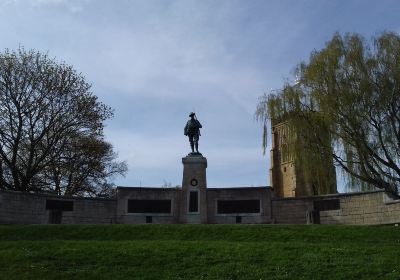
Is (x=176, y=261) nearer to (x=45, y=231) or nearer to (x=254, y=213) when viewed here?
(x=45, y=231)

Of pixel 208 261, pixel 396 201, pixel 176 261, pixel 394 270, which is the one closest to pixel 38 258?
pixel 176 261

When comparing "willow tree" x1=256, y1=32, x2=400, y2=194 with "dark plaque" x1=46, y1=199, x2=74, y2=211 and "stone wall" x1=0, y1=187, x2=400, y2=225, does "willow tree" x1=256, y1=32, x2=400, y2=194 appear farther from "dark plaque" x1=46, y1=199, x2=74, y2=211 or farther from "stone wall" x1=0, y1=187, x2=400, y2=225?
"dark plaque" x1=46, y1=199, x2=74, y2=211

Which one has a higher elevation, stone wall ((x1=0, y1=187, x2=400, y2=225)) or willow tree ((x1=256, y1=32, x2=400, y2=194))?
willow tree ((x1=256, y1=32, x2=400, y2=194))

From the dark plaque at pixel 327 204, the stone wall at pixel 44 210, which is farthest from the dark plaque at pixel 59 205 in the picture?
the dark plaque at pixel 327 204

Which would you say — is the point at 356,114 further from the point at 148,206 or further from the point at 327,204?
the point at 148,206

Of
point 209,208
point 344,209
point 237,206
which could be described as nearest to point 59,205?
point 209,208

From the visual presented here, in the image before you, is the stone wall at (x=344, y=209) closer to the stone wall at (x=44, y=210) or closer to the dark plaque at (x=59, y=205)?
the stone wall at (x=44, y=210)

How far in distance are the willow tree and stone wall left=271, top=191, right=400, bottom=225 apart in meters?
1.15

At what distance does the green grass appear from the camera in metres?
12.4

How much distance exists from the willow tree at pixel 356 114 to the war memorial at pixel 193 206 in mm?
1296

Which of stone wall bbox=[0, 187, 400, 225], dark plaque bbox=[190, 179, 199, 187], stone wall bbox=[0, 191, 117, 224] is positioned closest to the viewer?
stone wall bbox=[0, 191, 117, 224]

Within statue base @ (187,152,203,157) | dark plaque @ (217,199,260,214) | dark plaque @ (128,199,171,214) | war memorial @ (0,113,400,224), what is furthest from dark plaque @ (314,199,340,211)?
dark plaque @ (128,199,171,214)

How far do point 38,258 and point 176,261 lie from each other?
11.9ft

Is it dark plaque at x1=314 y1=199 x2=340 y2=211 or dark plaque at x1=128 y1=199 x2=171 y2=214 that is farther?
dark plaque at x1=128 y1=199 x2=171 y2=214
